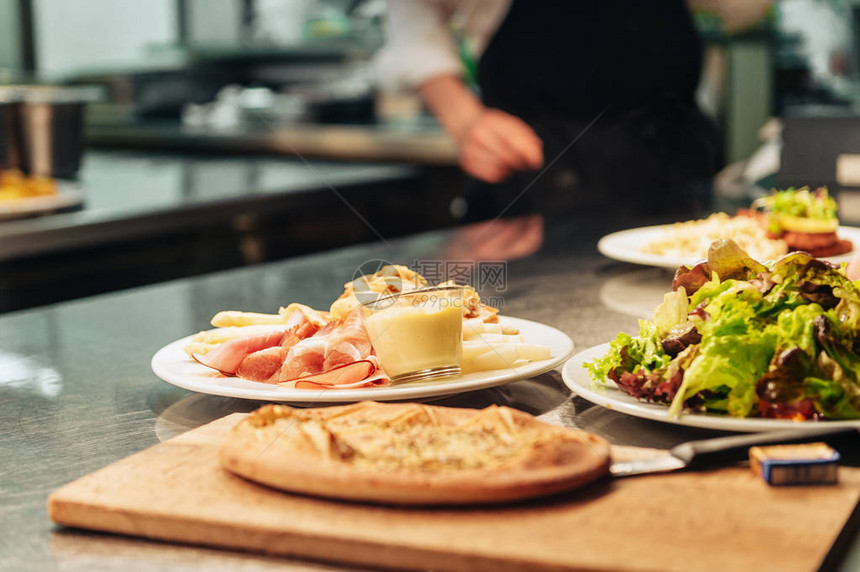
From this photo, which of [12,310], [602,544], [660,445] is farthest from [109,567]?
[12,310]

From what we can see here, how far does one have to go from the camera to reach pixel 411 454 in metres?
0.83

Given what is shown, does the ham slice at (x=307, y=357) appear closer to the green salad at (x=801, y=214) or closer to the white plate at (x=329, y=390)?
the white plate at (x=329, y=390)

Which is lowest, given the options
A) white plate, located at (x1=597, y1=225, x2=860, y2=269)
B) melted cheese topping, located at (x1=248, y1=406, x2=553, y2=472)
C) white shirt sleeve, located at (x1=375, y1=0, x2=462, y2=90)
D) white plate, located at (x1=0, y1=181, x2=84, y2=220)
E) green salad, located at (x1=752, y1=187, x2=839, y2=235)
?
white plate, located at (x1=0, y1=181, x2=84, y2=220)

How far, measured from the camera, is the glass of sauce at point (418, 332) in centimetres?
111

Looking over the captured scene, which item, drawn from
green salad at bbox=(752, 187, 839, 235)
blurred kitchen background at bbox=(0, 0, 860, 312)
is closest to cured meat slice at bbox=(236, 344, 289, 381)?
green salad at bbox=(752, 187, 839, 235)

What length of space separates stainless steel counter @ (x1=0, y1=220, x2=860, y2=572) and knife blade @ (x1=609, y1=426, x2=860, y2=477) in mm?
107

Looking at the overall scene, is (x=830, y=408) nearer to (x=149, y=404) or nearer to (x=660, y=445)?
(x=660, y=445)

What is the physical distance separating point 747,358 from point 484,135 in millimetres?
1716

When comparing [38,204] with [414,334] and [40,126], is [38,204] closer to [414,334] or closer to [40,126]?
[40,126]

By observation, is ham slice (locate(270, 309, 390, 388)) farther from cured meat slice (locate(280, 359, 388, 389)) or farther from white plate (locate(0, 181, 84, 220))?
white plate (locate(0, 181, 84, 220))

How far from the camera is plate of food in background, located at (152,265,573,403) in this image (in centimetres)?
108

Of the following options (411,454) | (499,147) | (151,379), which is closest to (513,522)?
(411,454)

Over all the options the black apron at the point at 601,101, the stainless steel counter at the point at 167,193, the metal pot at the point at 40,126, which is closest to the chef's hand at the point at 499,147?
the black apron at the point at 601,101

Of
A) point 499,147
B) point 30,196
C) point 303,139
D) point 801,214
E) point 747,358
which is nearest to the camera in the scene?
point 747,358
